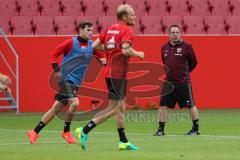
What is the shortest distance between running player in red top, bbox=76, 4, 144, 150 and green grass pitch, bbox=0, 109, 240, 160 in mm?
330

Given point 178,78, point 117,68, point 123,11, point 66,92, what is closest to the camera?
point 123,11

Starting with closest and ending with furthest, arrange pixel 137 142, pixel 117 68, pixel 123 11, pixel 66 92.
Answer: pixel 123 11 → pixel 117 68 → pixel 137 142 → pixel 66 92

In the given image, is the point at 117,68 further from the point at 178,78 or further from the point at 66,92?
the point at 178,78

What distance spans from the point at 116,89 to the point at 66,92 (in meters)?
2.38

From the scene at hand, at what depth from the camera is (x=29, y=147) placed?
1393 cm

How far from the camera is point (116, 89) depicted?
43.6ft

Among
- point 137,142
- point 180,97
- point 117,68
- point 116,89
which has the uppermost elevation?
point 117,68

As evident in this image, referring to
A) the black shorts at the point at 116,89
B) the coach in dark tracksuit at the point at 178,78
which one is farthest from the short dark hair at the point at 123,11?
the coach in dark tracksuit at the point at 178,78

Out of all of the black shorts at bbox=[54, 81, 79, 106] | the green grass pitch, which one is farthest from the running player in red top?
the black shorts at bbox=[54, 81, 79, 106]

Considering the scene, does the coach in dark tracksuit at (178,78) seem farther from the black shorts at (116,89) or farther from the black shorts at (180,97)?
the black shorts at (116,89)

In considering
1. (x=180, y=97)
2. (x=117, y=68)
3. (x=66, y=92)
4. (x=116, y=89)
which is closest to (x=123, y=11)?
(x=117, y=68)

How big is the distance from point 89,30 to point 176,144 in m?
2.80

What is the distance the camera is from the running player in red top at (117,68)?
13.2 metres

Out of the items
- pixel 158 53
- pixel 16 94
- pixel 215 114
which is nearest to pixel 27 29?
pixel 16 94
